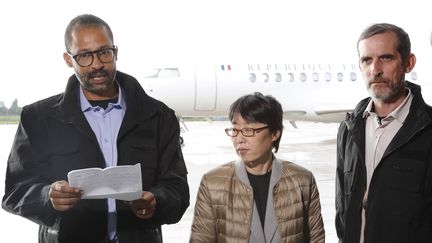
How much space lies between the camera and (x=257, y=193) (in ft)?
7.27

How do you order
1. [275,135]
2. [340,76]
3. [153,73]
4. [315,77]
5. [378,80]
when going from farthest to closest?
[340,76]
[315,77]
[153,73]
[275,135]
[378,80]

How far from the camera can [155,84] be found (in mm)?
11242

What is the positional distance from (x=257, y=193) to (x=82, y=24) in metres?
0.93

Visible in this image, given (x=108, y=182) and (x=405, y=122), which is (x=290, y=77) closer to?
(x=405, y=122)

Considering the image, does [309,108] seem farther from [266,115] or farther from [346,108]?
[266,115]

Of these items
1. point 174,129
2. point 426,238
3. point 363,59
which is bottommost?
point 426,238

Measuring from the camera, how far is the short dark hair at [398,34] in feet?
7.04

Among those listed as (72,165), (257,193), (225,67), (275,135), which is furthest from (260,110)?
(225,67)

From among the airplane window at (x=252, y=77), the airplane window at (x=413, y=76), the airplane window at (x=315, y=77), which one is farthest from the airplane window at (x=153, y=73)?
the airplane window at (x=413, y=76)

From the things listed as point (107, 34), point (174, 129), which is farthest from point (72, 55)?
point (174, 129)

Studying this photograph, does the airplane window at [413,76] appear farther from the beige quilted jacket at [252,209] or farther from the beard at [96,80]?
the beard at [96,80]

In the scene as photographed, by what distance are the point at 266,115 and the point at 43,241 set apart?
0.96 m

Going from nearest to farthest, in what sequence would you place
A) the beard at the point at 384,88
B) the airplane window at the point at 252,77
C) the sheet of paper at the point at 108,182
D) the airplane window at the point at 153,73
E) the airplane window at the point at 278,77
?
the sheet of paper at the point at 108,182 < the beard at the point at 384,88 < the airplane window at the point at 153,73 < the airplane window at the point at 252,77 < the airplane window at the point at 278,77

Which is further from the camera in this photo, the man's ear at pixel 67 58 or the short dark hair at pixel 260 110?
the short dark hair at pixel 260 110
